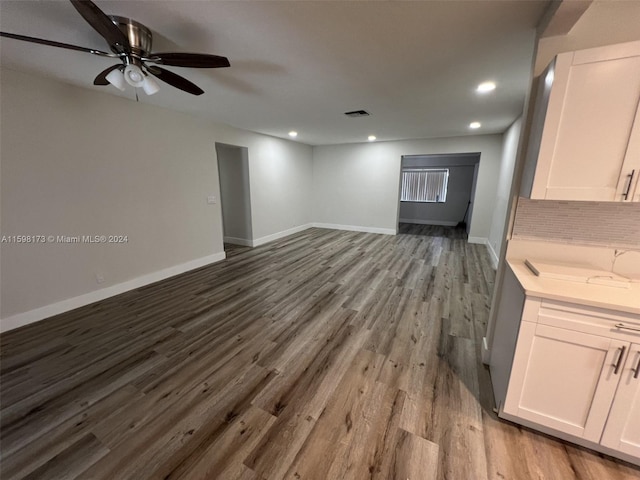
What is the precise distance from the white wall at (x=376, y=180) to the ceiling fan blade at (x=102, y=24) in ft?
18.7

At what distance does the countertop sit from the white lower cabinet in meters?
0.05

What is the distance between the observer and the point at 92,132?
2861mm

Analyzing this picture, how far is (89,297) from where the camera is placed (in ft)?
9.87

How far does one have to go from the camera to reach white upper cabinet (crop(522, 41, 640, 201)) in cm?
125

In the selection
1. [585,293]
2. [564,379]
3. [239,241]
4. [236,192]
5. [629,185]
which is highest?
[629,185]

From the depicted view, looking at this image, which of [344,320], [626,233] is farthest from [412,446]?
[626,233]

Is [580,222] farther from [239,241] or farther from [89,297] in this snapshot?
[239,241]

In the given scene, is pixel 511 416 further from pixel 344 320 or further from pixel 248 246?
pixel 248 246

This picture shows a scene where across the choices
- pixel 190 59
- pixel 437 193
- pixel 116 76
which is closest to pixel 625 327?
pixel 190 59

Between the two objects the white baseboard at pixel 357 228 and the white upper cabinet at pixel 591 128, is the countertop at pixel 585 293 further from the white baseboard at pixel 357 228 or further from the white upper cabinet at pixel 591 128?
the white baseboard at pixel 357 228

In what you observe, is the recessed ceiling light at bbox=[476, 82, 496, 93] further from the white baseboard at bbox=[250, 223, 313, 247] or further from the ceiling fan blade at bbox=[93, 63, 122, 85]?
the white baseboard at bbox=[250, 223, 313, 247]

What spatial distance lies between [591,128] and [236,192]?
5.31m

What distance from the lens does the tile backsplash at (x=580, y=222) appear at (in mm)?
1543

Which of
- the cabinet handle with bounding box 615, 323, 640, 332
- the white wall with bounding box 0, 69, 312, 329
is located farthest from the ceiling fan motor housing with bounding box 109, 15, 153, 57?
the cabinet handle with bounding box 615, 323, 640, 332
